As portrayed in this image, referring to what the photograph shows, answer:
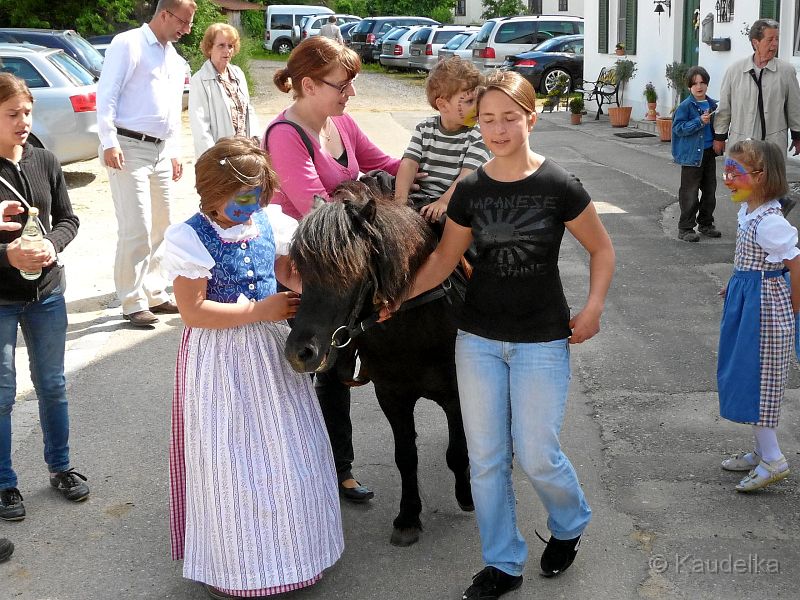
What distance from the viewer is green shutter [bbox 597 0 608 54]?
20344mm

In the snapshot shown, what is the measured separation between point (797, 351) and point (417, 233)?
1.97 metres

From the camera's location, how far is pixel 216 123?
23.6 ft

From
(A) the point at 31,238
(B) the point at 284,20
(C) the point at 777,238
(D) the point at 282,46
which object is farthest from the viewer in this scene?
(D) the point at 282,46

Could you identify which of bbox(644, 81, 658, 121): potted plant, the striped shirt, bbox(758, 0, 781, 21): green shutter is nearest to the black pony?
the striped shirt

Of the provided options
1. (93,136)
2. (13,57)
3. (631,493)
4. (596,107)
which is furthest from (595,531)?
(596,107)

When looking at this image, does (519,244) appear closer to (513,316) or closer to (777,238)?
(513,316)

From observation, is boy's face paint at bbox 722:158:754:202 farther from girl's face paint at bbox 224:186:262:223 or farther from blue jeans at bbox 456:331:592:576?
girl's face paint at bbox 224:186:262:223

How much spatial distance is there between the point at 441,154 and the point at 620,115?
15422mm

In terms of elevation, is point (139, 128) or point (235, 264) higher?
point (139, 128)

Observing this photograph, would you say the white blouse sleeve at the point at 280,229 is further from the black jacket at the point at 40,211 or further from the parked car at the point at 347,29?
the parked car at the point at 347,29

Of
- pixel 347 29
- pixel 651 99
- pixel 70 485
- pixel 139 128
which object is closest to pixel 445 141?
pixel 70 485

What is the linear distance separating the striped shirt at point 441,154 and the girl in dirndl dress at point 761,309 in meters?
1.17

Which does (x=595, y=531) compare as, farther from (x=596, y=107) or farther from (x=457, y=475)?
(x=596, y=107)

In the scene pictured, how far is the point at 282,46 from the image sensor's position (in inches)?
1811
